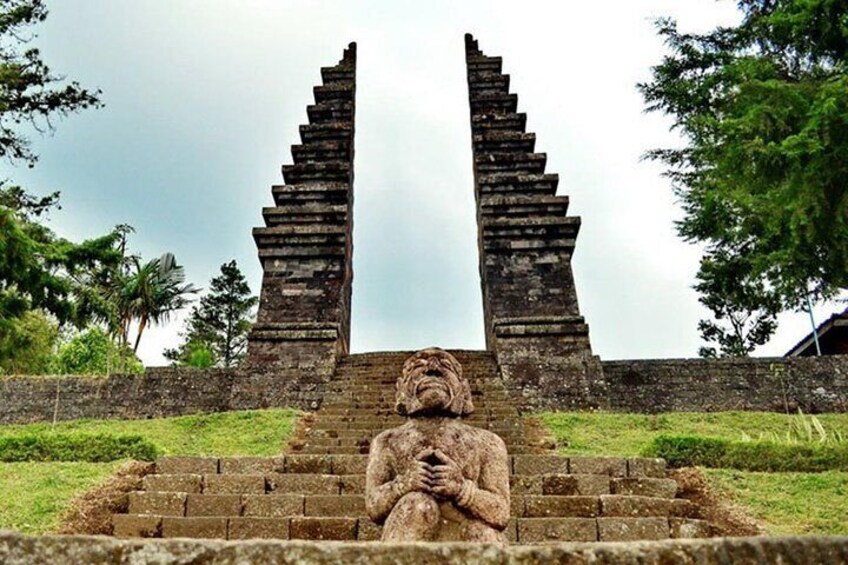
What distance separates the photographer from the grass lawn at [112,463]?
600cm

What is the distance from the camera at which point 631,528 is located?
5727 mm

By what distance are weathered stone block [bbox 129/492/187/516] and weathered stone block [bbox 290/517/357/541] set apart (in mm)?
1158

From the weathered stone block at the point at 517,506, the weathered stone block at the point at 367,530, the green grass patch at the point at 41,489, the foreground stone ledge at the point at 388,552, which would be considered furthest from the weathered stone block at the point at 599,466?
the foreground stone ledge at the point at 388,552

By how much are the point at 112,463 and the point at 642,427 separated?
671cm

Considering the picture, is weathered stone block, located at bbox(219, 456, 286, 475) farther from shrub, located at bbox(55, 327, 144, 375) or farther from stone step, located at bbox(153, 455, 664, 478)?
shrub, located at bbox(55, 327, 144, 375)

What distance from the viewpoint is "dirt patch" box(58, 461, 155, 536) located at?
19.6 feet

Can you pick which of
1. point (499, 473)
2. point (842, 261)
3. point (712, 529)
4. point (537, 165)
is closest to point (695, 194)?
point (537, 165)

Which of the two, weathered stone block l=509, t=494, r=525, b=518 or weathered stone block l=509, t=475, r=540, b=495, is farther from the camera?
weathered stone block l=509, t=475, r=540, b=495

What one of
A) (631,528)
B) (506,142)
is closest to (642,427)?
(631,528)

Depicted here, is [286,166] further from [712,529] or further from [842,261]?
[712,529]

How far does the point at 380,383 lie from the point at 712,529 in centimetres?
628

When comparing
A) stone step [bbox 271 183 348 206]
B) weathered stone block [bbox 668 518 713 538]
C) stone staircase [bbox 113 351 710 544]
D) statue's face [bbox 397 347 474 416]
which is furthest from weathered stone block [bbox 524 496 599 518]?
stone step [bbox 271 183 348 206]

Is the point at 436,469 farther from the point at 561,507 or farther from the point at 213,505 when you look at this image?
the point at 213,505

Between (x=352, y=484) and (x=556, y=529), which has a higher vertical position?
(x=352, y=484)
